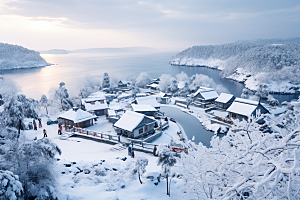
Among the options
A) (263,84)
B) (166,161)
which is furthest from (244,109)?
(263,84)

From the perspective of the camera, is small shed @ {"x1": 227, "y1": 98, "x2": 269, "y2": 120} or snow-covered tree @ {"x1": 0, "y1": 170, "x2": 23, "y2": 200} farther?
small shed @ {"x1": 227, "y1": 98, "x2": 269, "y2": 120}

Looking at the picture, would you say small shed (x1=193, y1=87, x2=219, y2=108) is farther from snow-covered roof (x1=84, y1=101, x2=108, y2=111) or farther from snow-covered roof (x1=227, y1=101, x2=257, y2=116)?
snow-covered roof (x1=84, y1=101, x2=108, y2=111)

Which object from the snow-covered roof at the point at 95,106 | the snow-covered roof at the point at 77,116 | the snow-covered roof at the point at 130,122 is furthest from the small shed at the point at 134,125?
the snow-covered roof at the point at 95,106

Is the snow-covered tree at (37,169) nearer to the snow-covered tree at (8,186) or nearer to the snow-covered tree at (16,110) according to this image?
the snow-covered tree at (8,186)

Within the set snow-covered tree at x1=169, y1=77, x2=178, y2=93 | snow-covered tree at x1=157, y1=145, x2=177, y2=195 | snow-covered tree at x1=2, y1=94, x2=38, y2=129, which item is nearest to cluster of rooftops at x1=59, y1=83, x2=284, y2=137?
snow-covered tree at x1=157, y1=145, x2=177, y2=195

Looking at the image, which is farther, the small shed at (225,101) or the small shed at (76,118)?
the small shed at (225,101)

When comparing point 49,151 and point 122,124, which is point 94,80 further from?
point 49,151

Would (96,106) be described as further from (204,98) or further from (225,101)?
(225,101)
